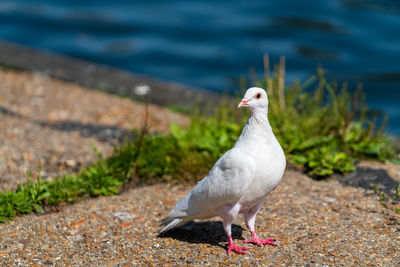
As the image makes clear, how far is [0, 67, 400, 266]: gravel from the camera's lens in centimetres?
388

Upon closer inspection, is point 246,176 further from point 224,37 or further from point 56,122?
point 224,37

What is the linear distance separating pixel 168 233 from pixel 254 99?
1.37 metres

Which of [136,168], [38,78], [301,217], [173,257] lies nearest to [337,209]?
[301,217]

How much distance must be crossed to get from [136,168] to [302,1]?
375 inches

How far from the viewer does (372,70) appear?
10914 mm

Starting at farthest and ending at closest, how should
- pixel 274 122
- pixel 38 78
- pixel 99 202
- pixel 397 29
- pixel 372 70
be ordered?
1. pixel 397 29
2. pixel 372 70
3. pixel 38 78
4. pixel 274 122
5. pixel 99 202

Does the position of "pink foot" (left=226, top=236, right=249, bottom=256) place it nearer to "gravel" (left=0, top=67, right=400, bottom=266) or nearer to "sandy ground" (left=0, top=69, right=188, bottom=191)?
"gravel" (left=0, top=67, right=400, bottom=266)

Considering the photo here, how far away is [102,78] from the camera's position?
356 inches

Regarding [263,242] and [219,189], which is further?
[263,242]

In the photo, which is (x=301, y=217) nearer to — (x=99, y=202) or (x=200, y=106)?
(x=99, y=202)

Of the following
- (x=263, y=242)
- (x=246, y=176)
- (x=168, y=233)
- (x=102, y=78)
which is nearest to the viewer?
(x=246, y=176)

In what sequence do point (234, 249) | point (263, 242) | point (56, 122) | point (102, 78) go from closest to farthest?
point (234, 249), point (263, 242), point (56, 122), point (102, 78)

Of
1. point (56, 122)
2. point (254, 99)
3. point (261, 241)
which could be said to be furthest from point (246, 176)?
point (56, 122)

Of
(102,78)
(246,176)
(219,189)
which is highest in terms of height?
(102,78)
